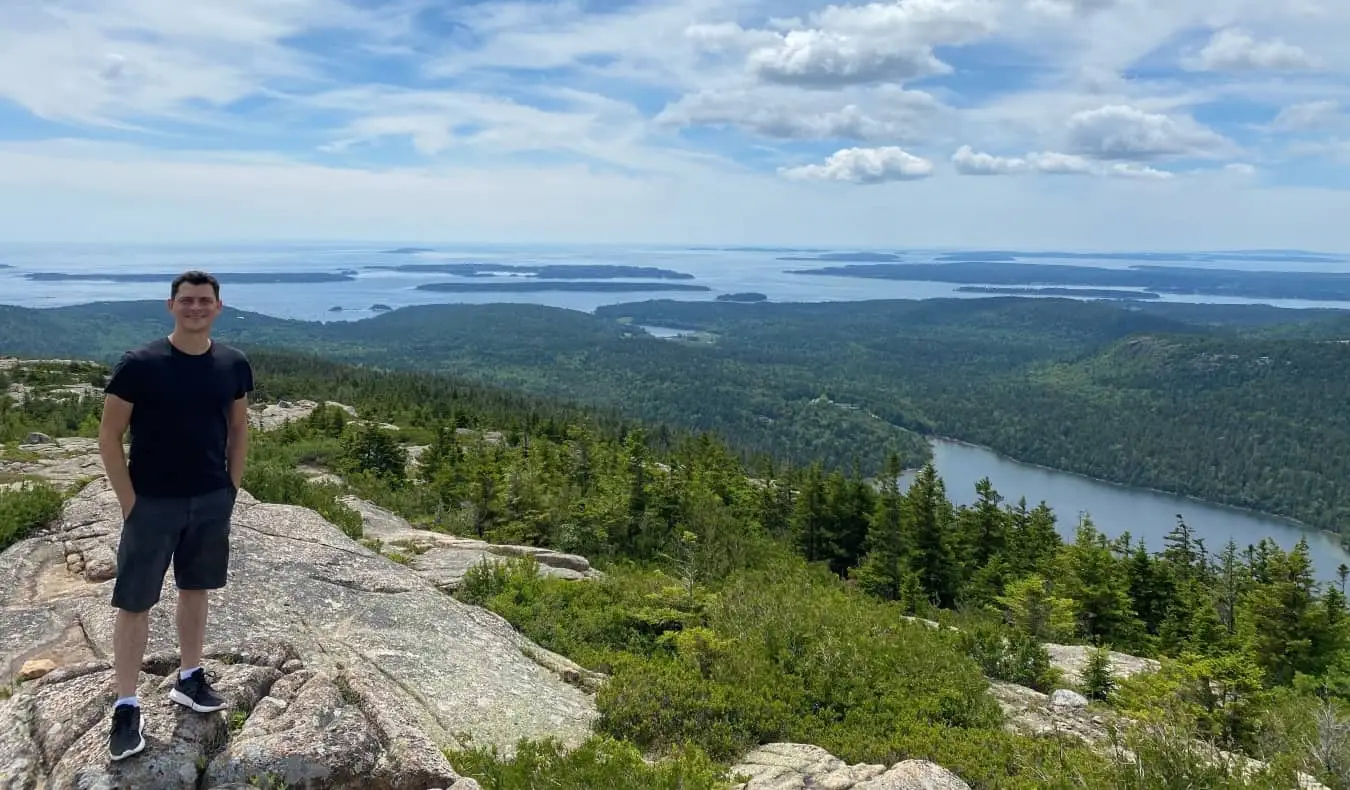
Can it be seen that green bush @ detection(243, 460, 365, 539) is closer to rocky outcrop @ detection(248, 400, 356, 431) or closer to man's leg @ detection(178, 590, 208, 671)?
man's leg @ detection(178, 590, 208, 671)

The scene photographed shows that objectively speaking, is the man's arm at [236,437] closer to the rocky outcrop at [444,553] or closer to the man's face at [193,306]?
the man's face at [193,306]

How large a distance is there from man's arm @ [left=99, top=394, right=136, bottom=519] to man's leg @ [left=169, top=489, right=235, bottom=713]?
0.45 m

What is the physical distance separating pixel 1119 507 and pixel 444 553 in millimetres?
145255

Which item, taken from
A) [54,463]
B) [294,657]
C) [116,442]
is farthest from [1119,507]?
[116,442]

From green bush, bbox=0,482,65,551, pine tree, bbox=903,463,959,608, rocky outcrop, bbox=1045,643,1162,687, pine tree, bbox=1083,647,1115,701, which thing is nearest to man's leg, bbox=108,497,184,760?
green bush, bbox=0,482,65,551

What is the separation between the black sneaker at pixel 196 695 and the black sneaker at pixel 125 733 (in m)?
0.40

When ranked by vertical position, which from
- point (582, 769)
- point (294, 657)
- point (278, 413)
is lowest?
point (278, 413)

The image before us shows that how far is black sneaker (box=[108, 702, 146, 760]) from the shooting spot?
5020 mm

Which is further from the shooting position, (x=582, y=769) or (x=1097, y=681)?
(x=1097, y=681)

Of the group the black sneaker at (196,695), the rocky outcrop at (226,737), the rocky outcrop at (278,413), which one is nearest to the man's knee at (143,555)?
the black sneaker at (196,695)

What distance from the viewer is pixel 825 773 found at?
286 inches

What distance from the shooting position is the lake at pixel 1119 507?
114125mm

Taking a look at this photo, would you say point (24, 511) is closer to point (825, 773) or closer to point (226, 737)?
point (226, 737)

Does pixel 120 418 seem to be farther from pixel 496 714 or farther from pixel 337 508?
→ pixel 337 508
